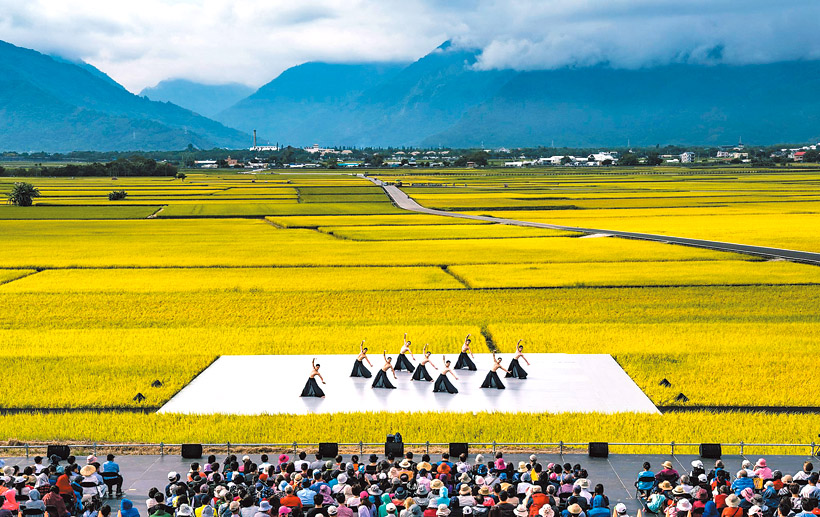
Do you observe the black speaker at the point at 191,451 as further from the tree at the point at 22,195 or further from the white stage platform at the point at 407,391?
the tree at the point at 22,195

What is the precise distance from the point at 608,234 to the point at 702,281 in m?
24.8

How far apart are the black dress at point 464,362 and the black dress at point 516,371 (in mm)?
1472

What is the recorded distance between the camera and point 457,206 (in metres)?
102

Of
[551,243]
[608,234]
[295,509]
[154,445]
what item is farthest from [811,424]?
[608,234]

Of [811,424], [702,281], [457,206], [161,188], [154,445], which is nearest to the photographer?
[154,445]

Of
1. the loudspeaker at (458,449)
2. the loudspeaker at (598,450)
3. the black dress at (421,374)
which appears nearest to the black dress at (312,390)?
the black dress at (421,374)

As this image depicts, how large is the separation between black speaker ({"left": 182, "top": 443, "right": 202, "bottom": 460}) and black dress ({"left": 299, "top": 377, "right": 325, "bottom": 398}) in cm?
595

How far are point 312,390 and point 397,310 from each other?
13709 mm

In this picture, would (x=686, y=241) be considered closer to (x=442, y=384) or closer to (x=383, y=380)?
(x=442, y=384)

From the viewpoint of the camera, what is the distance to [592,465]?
18.0 m

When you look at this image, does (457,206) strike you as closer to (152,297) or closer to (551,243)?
(551,243)

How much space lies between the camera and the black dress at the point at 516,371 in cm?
2567

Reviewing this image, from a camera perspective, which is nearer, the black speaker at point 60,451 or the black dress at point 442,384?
the black speaker at point 60,451

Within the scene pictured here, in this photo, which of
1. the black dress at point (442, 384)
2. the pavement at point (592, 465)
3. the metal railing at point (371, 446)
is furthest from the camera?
the black dress at point (442, 384)
